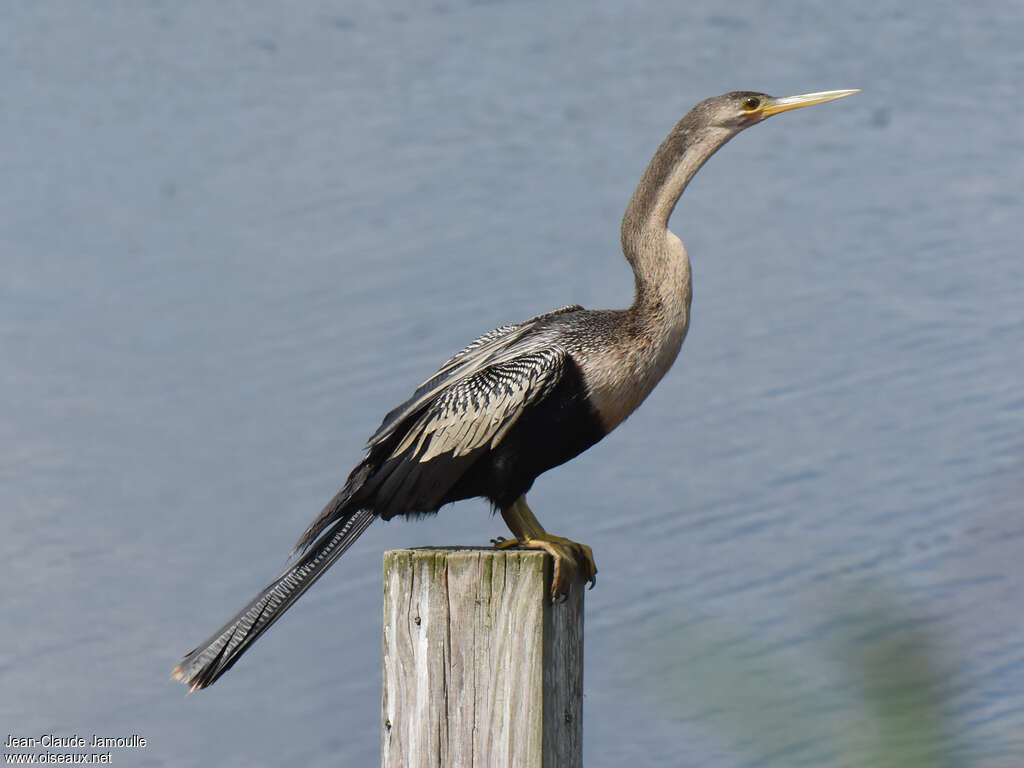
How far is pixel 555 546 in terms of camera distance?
110 inches

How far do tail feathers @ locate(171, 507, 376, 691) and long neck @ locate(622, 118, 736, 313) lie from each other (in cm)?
113

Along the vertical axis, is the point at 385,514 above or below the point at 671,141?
below

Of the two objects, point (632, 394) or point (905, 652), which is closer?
point (905, 652)

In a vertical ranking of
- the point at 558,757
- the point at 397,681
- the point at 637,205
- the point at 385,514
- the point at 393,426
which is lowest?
the point at 558,757

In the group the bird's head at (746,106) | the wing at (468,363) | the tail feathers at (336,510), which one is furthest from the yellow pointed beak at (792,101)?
the tail feathers at (336,510)

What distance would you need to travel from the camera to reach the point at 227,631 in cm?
270

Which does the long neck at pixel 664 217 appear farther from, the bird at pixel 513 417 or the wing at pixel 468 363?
the wing at pixel 468 363

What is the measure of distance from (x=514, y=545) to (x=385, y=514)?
0.35 meters

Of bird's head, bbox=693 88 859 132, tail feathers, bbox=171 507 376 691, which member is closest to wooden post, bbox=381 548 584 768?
tail feathers, bbox=171 507 376 691

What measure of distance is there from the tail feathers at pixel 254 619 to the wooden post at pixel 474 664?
1.84 ft

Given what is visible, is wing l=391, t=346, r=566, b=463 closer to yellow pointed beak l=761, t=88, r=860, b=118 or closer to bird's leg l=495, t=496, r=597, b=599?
bird's leg l=495, t=496, r=597, b=599

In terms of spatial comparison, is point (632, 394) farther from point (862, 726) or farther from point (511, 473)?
point (862, 726)

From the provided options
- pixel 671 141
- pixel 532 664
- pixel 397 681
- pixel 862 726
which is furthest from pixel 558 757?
pixel 671 141

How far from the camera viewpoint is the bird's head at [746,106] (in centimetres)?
357
